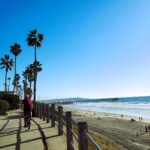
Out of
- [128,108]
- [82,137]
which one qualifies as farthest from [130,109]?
[82,137]

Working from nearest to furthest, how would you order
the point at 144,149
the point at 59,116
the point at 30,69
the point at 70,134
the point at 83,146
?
the point at 83,146
the point at 70,134
the point at 59,116
the point at 144,149
the point at 30,69

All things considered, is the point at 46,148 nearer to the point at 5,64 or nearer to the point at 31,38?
the point at 31,38

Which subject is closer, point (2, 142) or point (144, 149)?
point (2, 142)

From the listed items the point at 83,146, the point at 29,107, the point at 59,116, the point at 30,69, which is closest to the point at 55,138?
the point at 59,116

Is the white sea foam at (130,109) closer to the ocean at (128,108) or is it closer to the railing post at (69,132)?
the ocean at (128,108)

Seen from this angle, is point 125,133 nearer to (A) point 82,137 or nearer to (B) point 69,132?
(B) point 69,132

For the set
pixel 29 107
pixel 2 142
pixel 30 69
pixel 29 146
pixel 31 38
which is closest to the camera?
pixel 29 146

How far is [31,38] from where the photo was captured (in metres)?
37.8

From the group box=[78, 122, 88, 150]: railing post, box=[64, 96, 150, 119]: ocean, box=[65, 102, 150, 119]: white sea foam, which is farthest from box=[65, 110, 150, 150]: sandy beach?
box=[65, 102, 150, 119]: white sea foam

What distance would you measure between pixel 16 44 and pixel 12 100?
20.3m

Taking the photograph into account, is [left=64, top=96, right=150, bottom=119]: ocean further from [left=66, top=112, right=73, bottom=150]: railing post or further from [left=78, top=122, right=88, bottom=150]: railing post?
[left=78, top=122, right=88, bottom=150]: railing post

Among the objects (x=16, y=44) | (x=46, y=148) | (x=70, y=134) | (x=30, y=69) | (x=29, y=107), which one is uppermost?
(x=16, y=44)

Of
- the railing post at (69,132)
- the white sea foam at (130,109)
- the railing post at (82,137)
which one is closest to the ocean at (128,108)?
the white sea foam at (130,109)

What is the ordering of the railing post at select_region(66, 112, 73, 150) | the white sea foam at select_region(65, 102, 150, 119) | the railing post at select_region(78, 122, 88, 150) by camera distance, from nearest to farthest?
1. the railing post at select_region(78, 122, 88, 150)
2. the railing post at select_region(66, 112, 73, 150)
3. the white sea foam at select_region(65, 102, 150, 119)
